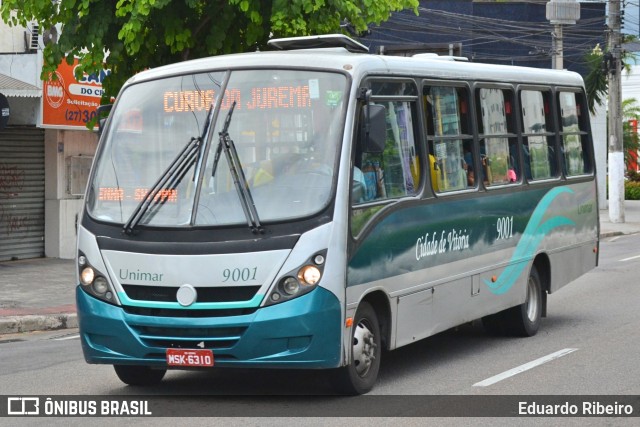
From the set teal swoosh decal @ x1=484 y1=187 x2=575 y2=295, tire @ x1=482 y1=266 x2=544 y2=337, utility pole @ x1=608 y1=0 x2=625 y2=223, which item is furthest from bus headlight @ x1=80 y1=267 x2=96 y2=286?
utility pole @ x1=608 y1=0 x2=625 y2=223

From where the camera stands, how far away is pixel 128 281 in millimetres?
8625

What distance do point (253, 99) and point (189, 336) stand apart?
185 cm

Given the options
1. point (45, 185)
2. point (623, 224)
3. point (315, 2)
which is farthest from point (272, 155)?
point (623, 224)

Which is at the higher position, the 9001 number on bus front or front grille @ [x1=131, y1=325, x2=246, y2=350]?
the 9001 number on bus front

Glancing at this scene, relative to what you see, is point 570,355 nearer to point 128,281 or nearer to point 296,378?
point 296,378

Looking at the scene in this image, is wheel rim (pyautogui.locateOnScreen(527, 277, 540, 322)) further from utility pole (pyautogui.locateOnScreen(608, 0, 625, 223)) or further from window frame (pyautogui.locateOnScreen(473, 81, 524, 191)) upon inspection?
utility pole (pyautogui.locateOnScreen(608, 0, 625, 223))

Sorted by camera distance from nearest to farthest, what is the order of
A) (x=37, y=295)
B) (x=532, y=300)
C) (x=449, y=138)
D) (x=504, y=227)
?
1. (x=449, y=138)
2. (x=504, y=227)
3. (x=532, y=300)
4. (x=37, y=295)

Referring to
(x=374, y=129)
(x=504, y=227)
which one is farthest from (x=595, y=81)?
(x=374, y=129)

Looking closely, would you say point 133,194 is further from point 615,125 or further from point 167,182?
point 615,125

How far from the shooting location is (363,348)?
898cm

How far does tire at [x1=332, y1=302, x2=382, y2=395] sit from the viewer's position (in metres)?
8.81

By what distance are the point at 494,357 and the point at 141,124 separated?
4.03 metres

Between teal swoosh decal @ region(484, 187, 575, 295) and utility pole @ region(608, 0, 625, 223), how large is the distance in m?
20.9

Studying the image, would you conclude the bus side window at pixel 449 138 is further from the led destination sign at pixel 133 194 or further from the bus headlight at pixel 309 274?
the led destination sign at pixel 133 194
